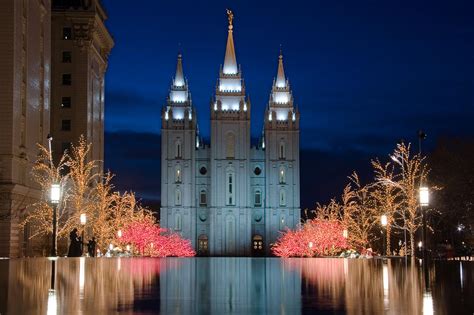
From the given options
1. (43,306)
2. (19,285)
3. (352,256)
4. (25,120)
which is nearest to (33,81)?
(25,120)

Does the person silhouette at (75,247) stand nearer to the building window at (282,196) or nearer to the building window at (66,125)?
the building window at (66,125)

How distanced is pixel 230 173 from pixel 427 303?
383 ft

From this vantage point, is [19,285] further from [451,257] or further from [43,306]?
[451,257]

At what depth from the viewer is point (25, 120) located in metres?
55.2

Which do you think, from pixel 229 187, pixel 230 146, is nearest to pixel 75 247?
pixel 229 187

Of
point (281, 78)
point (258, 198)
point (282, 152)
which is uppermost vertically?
point (281, 78)

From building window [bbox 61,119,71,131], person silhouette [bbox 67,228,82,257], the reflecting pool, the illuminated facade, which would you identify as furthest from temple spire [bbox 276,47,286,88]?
the reflecting pool

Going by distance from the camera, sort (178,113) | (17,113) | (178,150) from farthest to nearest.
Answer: (178,113)
(178,150)
(17,113)

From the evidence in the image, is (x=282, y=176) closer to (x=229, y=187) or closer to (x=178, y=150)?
(x=229, y=187)

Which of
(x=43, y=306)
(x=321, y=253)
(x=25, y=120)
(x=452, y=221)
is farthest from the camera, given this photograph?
(x=321, y=253)

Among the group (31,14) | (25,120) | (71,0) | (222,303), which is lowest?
(222,303)

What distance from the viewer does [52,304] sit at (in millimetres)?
15367

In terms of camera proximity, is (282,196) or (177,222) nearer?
(177,222)

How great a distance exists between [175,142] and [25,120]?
79081mm
